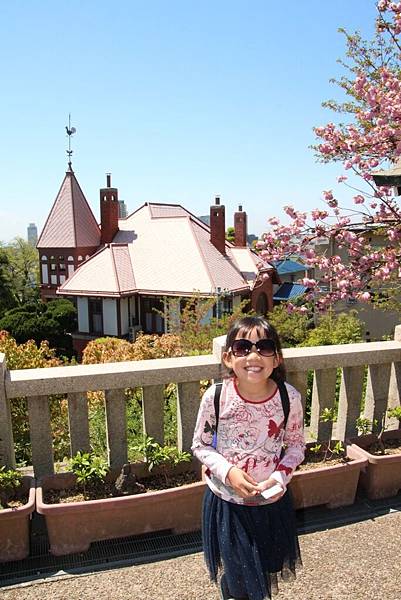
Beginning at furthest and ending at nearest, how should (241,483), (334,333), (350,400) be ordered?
(334,333) < (350,400) < (241,483)

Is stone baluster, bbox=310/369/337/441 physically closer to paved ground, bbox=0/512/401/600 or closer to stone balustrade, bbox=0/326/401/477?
stone balustrade, bbox=0/326/401/477

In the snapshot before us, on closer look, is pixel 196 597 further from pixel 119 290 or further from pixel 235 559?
pixel 119 290

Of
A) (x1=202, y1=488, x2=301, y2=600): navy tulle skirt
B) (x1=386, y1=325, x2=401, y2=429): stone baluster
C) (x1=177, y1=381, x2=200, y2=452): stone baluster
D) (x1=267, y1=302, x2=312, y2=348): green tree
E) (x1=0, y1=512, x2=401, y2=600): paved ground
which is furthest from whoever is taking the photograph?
(x1=267, y1=302, x2=312, y2=348): green tree

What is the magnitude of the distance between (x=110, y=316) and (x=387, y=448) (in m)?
26.6

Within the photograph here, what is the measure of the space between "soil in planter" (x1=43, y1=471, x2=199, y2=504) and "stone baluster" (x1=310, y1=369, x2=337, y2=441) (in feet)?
3.66

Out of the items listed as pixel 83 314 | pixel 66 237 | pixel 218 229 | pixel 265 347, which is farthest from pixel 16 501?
pixel 66 237

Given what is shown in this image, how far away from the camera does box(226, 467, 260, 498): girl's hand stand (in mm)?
2207

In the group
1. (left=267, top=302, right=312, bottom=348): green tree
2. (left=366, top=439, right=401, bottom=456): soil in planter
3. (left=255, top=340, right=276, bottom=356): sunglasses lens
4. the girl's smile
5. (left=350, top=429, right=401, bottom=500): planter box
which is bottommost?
(left=267, top=302, right=312, bottom=348): green tree

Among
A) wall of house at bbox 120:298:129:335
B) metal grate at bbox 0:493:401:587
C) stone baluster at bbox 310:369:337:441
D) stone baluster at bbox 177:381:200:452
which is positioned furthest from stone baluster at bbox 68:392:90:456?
wall of house at bbox 120:298:129:335

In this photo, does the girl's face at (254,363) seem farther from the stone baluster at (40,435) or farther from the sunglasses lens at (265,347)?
the stone baluster at (40,435)

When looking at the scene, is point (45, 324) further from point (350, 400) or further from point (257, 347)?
point (257, 347)

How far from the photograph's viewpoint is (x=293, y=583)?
287 centimetres

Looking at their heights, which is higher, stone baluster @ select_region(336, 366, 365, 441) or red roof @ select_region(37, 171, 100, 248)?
red roof @ select_region(37, 171, 100, 248)

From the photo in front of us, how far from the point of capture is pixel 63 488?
3.32 meters
